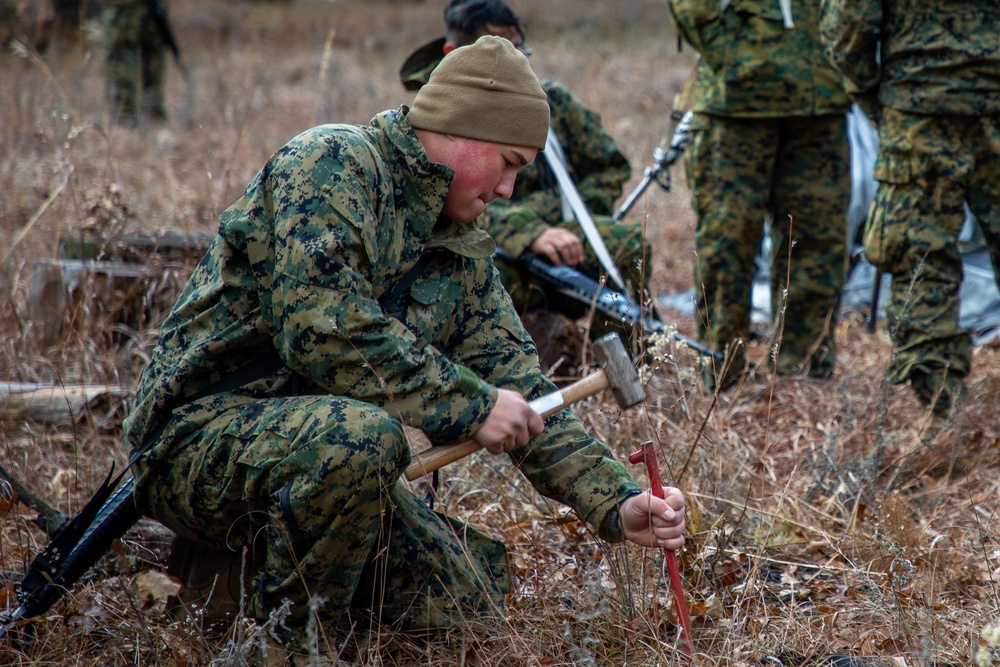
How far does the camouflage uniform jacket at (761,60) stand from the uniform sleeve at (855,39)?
38 centimetres

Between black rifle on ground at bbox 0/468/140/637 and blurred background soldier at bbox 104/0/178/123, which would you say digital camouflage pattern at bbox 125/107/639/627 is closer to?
black rifle on ground at bbox 0/468/140/637

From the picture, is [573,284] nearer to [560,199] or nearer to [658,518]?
[560,199]

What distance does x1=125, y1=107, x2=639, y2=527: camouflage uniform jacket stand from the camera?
2.11 metres

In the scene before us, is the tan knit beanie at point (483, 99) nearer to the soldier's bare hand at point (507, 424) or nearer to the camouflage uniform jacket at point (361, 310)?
the camouflage uniform jacket at point (361, 310)

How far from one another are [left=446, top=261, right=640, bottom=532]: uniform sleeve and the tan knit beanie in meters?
0.39

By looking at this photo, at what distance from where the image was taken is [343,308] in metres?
2.09

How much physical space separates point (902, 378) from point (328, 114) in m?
7.66

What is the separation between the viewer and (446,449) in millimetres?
2258

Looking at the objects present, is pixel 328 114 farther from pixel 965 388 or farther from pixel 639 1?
pixel 639 1

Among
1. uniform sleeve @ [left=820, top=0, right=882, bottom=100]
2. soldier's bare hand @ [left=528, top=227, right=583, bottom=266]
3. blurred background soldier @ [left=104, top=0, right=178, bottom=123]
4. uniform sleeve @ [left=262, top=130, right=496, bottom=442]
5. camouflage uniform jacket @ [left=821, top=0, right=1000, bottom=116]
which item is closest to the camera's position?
uniform sleeve @ [left=262, top=130, right=496, bottom=442]

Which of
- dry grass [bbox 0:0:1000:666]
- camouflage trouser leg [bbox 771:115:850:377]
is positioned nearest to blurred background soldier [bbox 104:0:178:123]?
dry grass [bbox 0:0:1000:666]

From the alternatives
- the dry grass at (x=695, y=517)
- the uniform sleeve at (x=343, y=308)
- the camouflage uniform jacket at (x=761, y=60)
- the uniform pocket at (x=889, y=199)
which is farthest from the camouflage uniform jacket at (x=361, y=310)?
the camouflage uniform jacket at (x=761, y=60)

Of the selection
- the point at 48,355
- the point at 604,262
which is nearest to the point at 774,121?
the point at 604,262

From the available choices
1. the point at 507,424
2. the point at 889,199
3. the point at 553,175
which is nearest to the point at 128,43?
the point at 553,175
